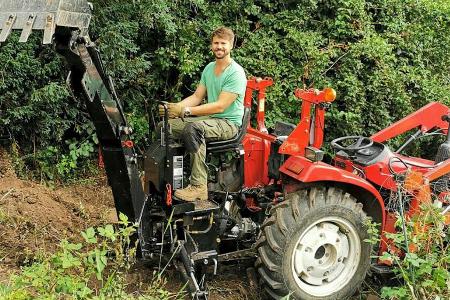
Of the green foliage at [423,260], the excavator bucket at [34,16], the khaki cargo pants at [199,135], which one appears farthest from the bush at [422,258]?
the excavator bucket at [34,16]

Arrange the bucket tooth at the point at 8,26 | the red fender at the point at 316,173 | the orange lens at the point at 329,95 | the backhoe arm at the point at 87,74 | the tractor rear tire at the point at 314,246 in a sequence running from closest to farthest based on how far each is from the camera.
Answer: the bucket tooth at the point at 8,26 < the backhoe arm at the point at 87,74 < the tractor rear tire at the point at 314,246 < the red fender at the point at 316,173 < the orange lens at the point at 329,95

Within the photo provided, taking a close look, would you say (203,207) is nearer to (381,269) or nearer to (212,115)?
(212,115)

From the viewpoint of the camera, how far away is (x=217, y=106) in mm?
4910

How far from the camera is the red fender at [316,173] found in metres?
4.78

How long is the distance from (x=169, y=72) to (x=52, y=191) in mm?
2250

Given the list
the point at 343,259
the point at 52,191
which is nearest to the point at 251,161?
the point at 343,259

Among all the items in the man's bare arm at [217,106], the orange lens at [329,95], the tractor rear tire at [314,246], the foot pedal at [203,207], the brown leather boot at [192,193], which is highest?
the orange lens at [329,95]

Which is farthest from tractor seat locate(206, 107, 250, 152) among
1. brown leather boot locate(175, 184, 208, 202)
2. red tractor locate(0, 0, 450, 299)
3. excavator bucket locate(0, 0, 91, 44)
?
excavator bucket locate(0, 0, 91, 44)

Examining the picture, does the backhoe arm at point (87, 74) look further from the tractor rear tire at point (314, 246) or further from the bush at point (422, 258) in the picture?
the bush at point (422, 258)

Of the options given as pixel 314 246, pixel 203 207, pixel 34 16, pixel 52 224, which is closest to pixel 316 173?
pixel 314 246

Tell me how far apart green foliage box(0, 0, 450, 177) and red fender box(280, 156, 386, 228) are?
9.45ft

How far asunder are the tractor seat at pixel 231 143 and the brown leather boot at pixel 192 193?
334 millimetres

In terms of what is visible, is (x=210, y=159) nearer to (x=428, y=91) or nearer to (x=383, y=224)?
(x=383, y=224)

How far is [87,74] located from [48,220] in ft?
7.64
